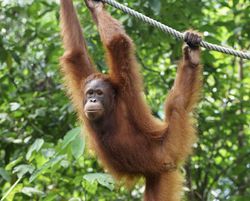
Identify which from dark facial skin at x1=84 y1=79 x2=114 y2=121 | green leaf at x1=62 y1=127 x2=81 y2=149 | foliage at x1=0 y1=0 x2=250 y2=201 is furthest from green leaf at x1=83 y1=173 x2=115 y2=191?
foliage at x1=0 y1=0 x2=250 y2=201

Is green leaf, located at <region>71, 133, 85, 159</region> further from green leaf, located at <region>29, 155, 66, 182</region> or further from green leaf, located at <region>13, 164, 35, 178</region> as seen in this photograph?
green leaf, located at <region>13, 164, 35, 178</region>

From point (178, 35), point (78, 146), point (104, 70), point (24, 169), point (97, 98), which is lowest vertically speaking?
point (24, 169)

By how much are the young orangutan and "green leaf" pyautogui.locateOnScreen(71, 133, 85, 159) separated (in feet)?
0.58

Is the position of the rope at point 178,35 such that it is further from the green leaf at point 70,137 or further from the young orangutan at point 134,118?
the green leaf at point 70,137

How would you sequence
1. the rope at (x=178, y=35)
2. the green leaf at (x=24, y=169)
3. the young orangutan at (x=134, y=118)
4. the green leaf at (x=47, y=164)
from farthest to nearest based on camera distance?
the green leaf at (x=24, y=169), the young orangutan at (x=134, y=118), the green leaf at (x=47, y=164), the rope at (x=178, y=35)

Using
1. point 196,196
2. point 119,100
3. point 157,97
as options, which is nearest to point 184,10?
point 157,97

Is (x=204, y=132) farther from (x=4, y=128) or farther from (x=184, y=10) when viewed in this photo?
(x=4, y=128)

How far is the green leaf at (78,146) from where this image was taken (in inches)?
150

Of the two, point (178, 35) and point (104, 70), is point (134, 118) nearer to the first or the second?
point (178, 35)

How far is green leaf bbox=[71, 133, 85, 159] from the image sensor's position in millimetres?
3822

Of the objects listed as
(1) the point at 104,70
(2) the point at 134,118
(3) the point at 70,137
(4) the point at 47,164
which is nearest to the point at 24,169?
(4) the point at 47,164

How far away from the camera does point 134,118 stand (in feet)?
13.5

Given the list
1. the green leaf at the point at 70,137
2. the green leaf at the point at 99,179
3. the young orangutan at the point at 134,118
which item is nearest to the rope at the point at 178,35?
the young orangutan at the point at 134,118

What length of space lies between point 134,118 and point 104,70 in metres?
1.23
